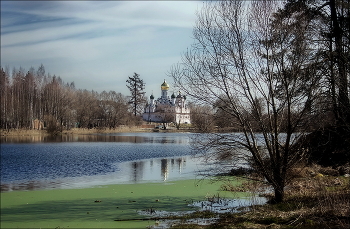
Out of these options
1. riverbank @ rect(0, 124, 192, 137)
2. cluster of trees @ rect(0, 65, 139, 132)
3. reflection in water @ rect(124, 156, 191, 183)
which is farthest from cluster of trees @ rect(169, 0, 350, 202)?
cluster of trees @ rect(0, 65, 139, 132)

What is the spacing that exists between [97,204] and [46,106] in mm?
55524

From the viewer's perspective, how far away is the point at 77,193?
14.5 meters

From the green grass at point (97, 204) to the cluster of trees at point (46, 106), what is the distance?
147ft

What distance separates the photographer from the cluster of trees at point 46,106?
2263 inches

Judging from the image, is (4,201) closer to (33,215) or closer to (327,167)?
(33,215)

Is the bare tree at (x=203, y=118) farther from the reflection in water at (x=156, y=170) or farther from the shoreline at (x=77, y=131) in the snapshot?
the shoreline at (x=77, y=131)

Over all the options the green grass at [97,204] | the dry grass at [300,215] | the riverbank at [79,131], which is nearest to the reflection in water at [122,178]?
the green grass at [97,204]

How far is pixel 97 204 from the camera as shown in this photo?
40.0ft

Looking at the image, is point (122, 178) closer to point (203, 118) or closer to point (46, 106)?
point (203, 118)

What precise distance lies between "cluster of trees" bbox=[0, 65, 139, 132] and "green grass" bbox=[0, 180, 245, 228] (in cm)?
4491

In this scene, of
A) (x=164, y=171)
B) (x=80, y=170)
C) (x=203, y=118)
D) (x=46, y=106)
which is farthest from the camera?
(x=46, y=106)

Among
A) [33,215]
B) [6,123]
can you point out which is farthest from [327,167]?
[6,123]

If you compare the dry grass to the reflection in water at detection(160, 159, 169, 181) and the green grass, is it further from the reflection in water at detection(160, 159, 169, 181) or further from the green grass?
the reflection in water at detection(160, 159, 169, 181)

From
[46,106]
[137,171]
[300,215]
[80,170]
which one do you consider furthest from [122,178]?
[46,106]
